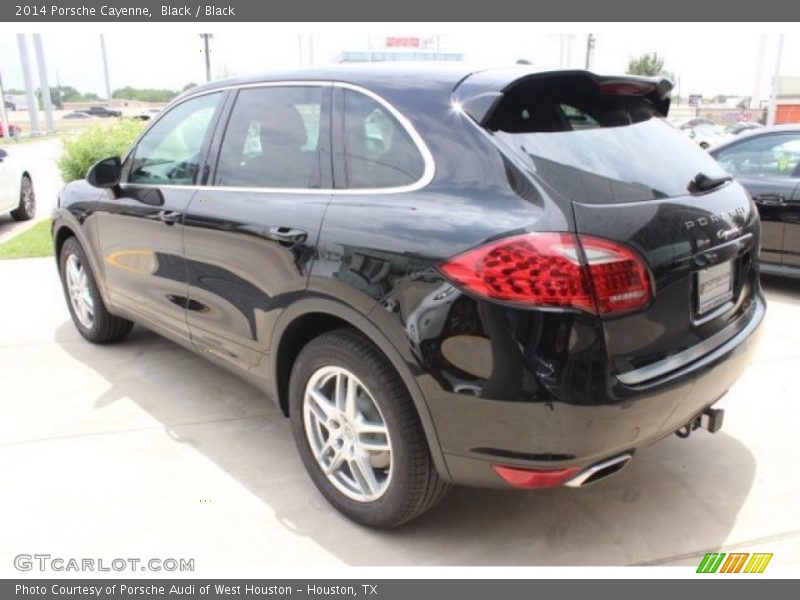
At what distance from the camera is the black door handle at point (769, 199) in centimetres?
598

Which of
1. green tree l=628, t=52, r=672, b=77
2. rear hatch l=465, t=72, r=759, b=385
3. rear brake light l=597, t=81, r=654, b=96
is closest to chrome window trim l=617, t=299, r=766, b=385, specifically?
rear hatch l=465, t=72, r=759, b=385

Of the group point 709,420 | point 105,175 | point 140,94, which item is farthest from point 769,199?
point 140,94

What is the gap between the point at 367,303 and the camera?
95.5 inches

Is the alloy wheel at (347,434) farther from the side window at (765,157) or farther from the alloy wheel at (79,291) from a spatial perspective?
the side window at (765,157)

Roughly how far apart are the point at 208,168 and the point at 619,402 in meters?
2.34

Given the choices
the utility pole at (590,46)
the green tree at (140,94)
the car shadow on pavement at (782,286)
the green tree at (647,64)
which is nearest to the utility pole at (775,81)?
the utility pole at (590,46)

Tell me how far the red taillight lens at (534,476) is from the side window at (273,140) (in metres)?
1.41

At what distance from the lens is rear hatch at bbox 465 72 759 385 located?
7.22 feet

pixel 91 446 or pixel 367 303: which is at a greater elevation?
pixel 367 303

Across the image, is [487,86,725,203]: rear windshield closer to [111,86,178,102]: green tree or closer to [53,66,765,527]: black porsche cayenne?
[53,66,765,527]: black porsche cayenne

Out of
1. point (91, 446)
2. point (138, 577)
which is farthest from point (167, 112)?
point (138, 577)

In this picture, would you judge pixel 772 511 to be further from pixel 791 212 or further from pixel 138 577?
pixel 791 212

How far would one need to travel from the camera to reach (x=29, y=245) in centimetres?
850

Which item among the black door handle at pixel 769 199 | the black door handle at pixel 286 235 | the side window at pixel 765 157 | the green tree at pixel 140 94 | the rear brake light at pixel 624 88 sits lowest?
the green tree at pixel 140 94
